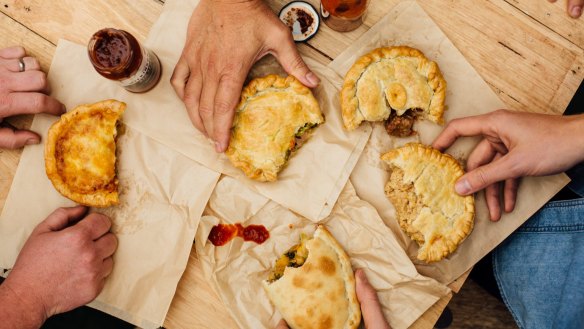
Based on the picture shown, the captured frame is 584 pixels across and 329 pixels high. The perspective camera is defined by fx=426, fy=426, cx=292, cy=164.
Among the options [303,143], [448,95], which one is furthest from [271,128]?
[448,95]

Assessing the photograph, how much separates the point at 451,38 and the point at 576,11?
85 cm

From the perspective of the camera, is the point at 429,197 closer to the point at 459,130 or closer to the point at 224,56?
the point at 459,130

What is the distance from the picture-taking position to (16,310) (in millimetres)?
2742

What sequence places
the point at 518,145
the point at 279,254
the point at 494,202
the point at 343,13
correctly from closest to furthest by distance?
the point at 518,145 < the point at 343,13 < the point at 494,202 < the point at 279,254

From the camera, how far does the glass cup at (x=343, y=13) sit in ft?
8.90

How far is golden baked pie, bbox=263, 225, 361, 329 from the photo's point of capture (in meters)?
2.81

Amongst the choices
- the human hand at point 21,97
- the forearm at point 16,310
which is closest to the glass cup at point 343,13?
the human hand at point 21,97

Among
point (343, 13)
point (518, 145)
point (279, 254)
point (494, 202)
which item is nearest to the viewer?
point (518, 145)

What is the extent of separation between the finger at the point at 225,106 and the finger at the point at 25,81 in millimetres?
1237

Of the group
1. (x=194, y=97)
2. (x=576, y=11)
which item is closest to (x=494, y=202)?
(x=576, y=11)

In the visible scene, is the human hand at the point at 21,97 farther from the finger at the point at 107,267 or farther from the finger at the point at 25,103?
the finger at the point at 107,267

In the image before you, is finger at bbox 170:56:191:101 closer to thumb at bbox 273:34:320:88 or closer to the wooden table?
the wooden table

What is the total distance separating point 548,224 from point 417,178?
926 millimetres

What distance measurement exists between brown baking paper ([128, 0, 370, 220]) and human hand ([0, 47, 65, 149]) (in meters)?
0.34
